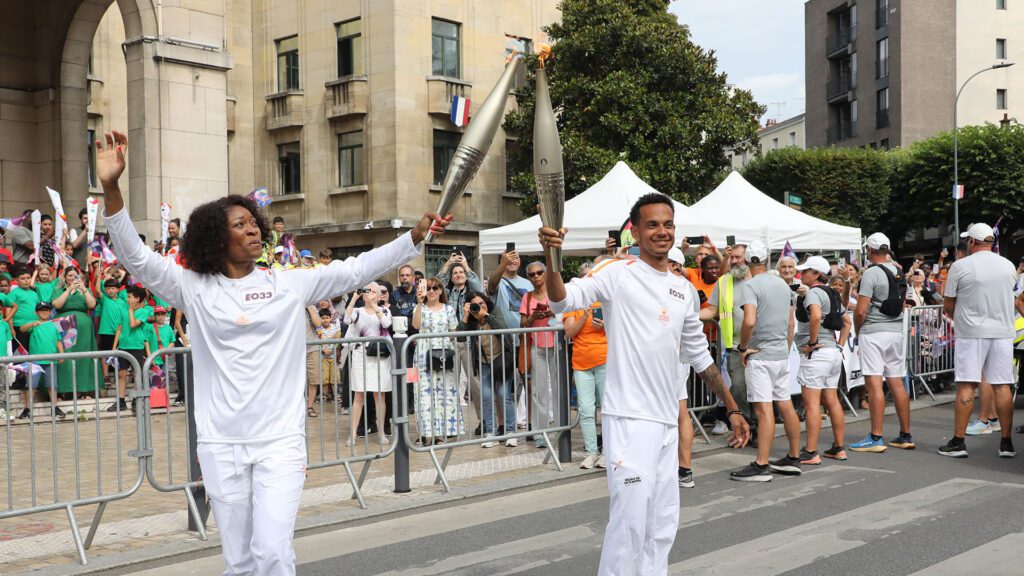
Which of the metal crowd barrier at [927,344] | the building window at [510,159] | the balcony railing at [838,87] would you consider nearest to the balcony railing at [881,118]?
the balcony railing at [838,87]

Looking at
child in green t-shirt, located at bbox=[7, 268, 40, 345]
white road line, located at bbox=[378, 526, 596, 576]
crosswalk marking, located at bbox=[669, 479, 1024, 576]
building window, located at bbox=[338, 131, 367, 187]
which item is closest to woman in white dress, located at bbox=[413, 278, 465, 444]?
white road line, located at bbox=[378, 526, 596, 576]

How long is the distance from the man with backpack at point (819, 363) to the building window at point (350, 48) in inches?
894

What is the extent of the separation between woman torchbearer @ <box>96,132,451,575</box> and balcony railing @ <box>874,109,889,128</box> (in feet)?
186

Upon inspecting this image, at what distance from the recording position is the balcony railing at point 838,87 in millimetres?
60034

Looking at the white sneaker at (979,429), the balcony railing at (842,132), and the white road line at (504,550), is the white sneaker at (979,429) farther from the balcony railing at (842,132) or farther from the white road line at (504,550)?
the balcony railing at (842,132)

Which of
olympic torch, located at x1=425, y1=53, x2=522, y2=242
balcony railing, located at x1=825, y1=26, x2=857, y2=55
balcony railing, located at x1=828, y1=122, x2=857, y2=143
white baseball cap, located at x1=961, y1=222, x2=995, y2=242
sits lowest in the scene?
white baseball cap, located at x1=961, y1=222, x2=995, y2=242

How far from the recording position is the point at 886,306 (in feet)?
31.1

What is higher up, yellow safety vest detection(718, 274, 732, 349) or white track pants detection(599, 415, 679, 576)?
yellow safety vest detection(718, 274, 732, 349)

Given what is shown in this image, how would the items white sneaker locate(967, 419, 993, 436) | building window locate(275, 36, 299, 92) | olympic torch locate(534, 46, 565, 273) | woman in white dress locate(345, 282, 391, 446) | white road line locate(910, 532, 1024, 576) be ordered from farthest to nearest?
building window locate(275, 36, 299, 92)
white sneaker locate(967, 419, 993, 436)
woman in white dress locate(345, 282, 391, 446)
white road line locate(910, 532, 1024, 576)
olympic torch locate(534, 46, 565, 273)

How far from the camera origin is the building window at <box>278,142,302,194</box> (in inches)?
1262

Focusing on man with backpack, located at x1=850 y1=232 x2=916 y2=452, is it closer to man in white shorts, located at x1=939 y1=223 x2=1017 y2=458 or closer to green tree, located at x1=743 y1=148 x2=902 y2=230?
man in white shorts, located at x1=939 y1=223 x2=1017 y2=458

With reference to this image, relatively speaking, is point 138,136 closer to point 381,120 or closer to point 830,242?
point 830,242

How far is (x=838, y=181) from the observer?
1693 inches

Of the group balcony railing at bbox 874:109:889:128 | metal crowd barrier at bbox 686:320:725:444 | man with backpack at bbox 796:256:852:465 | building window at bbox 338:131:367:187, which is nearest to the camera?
man with backpack at bbox 796:256:852:465
